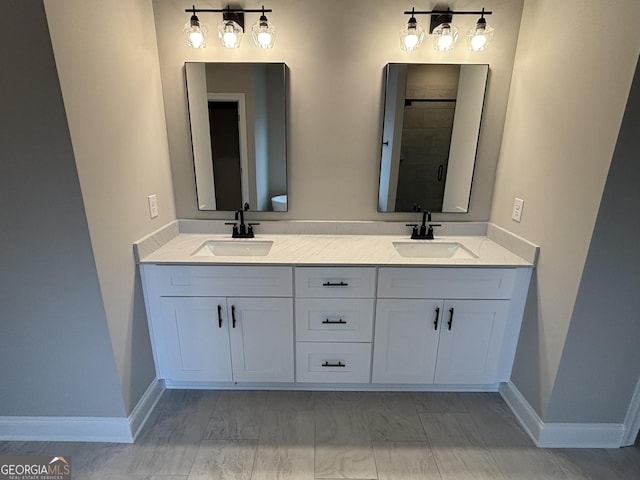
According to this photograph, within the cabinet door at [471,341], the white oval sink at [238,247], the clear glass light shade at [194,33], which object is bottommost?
the cabinet door at [471,341]

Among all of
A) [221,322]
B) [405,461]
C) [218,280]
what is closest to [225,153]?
[218,280]

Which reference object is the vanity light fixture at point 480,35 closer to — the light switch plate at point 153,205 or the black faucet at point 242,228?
the black faucet at point 242,228

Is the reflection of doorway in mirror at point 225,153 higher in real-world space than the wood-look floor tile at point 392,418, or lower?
higher

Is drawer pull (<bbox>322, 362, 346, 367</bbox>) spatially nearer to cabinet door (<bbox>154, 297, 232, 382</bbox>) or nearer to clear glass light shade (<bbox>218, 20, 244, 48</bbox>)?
cabinet door (<bbox>154, 297, 232, 382</bbox>)

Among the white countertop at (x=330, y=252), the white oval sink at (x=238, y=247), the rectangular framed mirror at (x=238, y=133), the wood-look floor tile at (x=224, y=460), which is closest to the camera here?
the wood-look floor tile at (x=224, y=460)

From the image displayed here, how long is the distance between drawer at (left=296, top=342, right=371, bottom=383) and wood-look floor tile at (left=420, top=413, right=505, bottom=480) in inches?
16.7

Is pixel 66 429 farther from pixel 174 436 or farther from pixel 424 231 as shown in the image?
pixel 424 231

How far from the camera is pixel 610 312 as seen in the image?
1411 mm

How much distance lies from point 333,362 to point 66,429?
1.39 meters

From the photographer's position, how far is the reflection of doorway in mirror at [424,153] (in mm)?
1956

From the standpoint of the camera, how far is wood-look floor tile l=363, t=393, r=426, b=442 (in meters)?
1.66

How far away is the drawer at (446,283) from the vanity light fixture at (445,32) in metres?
1.25

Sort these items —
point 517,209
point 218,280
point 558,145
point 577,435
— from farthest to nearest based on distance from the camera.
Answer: point 517,209 → point 218,280 → point 577,435 → point 558,145

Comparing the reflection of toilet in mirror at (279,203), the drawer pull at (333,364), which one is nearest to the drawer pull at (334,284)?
the drawer pull at (333,364)
